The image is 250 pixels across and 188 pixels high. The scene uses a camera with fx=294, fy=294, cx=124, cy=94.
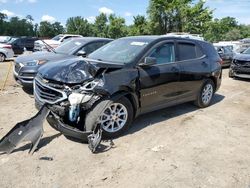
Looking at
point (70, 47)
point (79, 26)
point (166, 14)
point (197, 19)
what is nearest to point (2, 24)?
point (79, 26)

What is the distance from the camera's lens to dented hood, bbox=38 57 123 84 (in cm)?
477

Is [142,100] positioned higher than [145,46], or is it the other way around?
[145,46]

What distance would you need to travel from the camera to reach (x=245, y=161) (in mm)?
4426

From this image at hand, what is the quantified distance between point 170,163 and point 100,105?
4.59 ft

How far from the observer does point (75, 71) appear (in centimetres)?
489

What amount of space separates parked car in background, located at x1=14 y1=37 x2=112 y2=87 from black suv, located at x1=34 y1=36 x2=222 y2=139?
86.7 inches

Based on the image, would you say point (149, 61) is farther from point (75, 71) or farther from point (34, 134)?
point (34, 134)

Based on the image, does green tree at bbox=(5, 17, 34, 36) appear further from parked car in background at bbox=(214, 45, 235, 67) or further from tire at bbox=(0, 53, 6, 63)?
parked car in background at bbox=(214, 45, 235, 67)

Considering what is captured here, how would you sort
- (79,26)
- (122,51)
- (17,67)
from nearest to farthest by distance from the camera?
(122,51) < (17,67) < (79,26)

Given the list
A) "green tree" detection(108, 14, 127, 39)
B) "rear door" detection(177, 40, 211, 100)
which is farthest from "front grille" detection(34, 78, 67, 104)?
"green tree" detection(108, 14, 127, 39)

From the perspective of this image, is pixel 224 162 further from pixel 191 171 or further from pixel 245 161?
pixel 191 171

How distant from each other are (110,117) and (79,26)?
224 feet

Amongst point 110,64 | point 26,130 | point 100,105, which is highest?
point 110,64

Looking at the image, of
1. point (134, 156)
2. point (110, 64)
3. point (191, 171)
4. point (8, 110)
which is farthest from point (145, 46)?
point (8, 110)
